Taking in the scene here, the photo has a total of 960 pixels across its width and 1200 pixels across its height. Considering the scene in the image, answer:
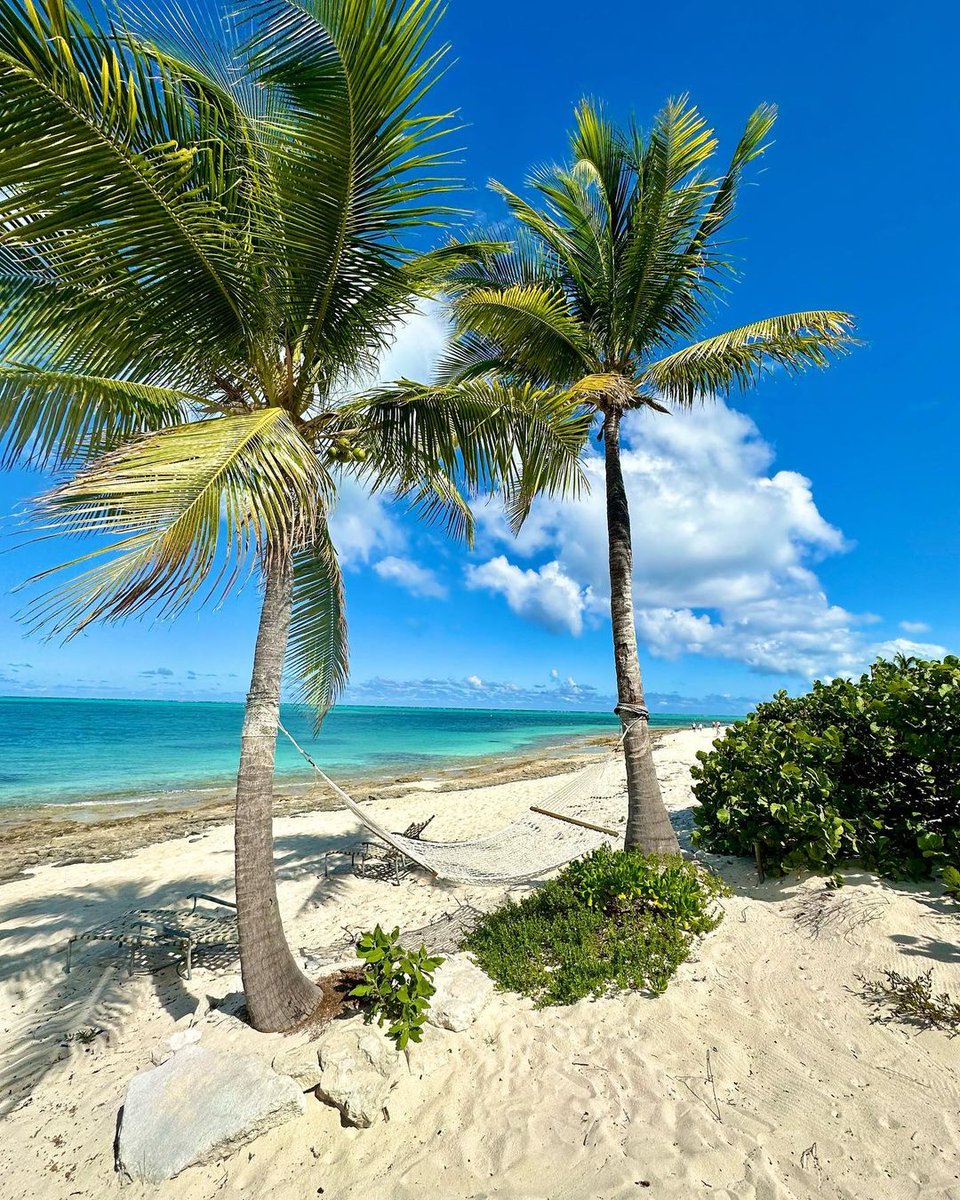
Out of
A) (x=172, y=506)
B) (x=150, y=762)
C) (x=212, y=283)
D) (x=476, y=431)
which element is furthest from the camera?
(x=150, y=762)

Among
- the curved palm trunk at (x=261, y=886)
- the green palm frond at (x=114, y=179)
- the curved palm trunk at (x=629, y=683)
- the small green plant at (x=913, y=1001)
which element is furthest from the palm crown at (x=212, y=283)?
the small green plant at (x=913, y=1001)

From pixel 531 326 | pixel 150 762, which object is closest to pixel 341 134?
pixel 531 326

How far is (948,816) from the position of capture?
3.85 meters

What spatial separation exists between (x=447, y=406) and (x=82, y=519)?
6.93 ft

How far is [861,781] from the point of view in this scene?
429 cm

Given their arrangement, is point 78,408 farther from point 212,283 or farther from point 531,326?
point 531,326

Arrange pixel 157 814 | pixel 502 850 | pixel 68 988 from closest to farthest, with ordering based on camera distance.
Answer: pixel 68 988, pixel 502 850, pixel 157 814

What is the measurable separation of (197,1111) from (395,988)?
3.17 ft

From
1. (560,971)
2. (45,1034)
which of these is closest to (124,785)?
(45,1034)

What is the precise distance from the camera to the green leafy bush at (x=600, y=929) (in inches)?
129

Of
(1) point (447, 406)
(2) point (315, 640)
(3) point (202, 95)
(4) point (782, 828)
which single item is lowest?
(4) point (782, 828)

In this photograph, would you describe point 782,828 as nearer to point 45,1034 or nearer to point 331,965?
point 331,965

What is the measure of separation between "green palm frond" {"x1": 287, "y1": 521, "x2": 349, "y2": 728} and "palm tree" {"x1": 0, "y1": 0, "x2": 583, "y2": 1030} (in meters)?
1.20

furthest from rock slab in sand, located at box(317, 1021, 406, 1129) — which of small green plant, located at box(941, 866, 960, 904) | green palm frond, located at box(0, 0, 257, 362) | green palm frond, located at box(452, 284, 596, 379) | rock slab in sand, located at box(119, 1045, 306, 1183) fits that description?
green palm frond, located at box(452, 284, 596, 379)
